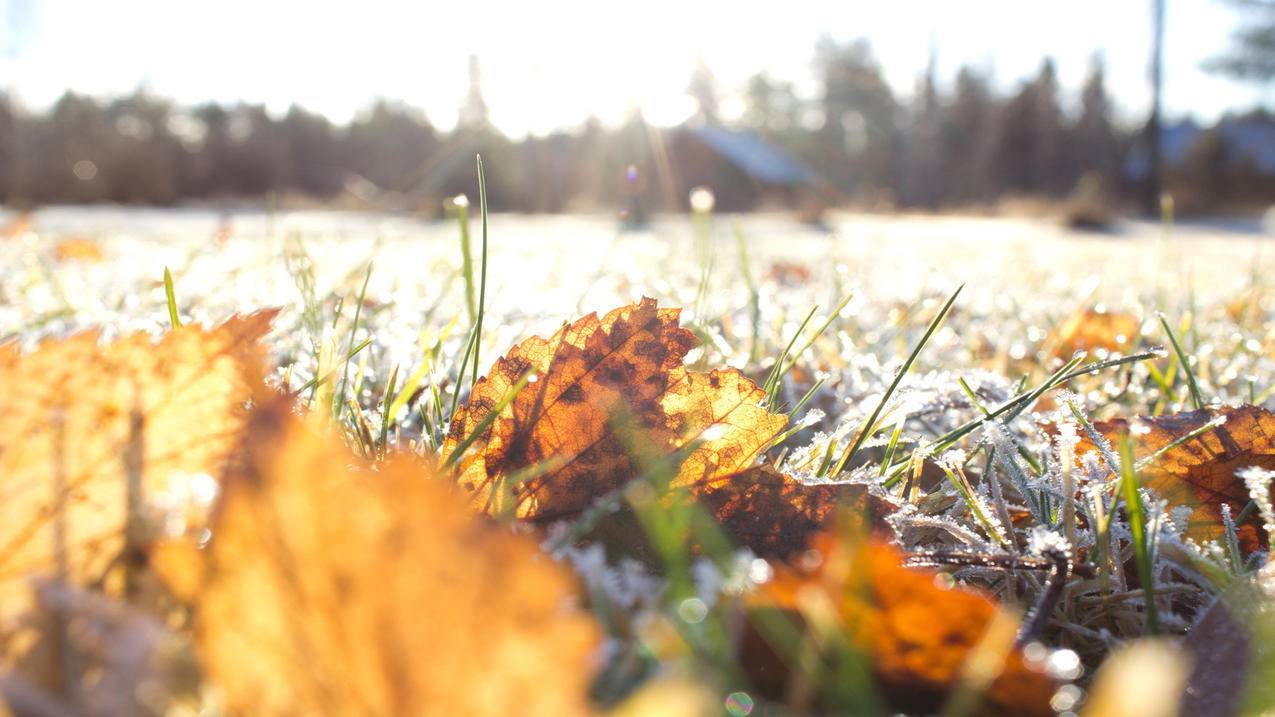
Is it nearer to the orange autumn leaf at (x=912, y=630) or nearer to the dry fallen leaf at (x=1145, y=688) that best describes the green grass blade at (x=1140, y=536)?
the orange autumn leaf at (x=912, y=630)

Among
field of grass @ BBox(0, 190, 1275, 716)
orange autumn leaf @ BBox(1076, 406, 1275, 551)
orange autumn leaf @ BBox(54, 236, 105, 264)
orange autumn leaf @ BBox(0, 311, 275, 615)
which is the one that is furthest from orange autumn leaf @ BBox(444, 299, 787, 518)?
orange autumn leaf @ BBox(54, 236, 105, 264)

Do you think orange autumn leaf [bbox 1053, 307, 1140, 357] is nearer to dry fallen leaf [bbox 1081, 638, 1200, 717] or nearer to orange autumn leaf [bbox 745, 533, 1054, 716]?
orange autumn leaf [bbox 745, 533, 1054, 716]

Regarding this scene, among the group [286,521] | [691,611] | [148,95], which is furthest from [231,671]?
[148,95]

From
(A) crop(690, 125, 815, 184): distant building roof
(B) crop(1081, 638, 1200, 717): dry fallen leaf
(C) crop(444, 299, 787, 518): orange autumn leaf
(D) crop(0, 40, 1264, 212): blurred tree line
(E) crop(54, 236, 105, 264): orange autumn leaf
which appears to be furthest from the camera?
(A) crop(690, 125, 815, 184): distant building roof

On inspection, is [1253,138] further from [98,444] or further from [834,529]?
[98,444]

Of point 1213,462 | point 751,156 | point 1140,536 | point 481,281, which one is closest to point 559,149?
point 751,156

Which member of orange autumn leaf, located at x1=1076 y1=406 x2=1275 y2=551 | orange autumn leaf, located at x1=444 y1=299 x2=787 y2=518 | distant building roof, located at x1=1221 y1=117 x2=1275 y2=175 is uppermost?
distant building roof, located at x1=1221 y1=117 x2=1275 y2=175
